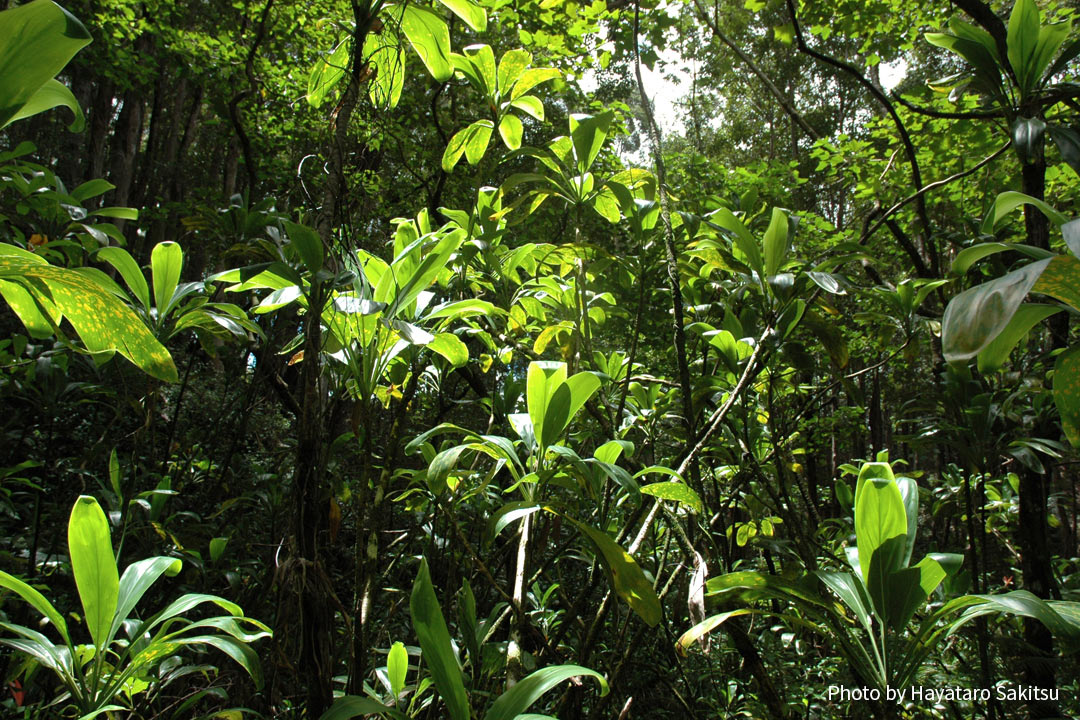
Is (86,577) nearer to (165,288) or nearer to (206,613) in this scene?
(165,288)

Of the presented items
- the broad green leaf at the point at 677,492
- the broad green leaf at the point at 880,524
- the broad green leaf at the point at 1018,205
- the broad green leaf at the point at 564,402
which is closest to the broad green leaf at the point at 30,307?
the broad green leaf at the point at 564,402

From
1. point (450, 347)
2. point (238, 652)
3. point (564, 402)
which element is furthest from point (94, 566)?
point (564, 402)

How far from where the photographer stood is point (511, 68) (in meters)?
1.68

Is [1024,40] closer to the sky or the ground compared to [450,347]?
closer to the sky

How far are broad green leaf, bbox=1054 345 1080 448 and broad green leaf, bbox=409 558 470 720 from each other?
3.34ft

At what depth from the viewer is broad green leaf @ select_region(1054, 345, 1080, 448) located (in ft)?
2.88

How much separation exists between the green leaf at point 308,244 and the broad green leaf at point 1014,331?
1.09 meters

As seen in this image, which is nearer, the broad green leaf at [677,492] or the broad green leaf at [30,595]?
the broad green leaf at [30,595]

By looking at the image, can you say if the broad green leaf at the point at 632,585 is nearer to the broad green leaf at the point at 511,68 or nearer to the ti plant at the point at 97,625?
the ti plant at the point at 97,625

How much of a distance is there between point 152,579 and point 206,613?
205 centimetres

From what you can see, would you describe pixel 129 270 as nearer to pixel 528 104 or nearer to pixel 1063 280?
pixel 528 104

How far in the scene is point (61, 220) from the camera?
7.12ft

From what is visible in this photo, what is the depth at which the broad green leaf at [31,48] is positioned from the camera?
646 millimetres

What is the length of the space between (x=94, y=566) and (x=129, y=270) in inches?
36.4
